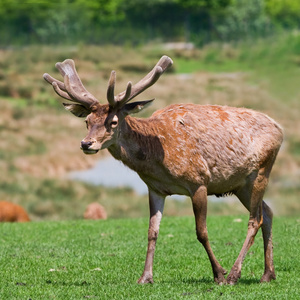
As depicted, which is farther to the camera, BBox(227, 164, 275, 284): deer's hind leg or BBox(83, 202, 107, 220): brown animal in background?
BBox(83, 202, 107, 220): brown animal in background

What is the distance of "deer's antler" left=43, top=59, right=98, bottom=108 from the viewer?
9.52 m

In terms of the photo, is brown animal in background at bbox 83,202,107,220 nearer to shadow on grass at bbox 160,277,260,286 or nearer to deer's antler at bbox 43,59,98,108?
shadow on grass at bbox 160,277,260,286

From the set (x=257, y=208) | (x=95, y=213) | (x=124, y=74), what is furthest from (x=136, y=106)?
(x=124, y=74)

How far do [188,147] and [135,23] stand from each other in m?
60.4

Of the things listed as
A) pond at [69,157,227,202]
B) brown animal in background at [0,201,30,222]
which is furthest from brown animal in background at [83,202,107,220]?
pond at [69,157,227,202]

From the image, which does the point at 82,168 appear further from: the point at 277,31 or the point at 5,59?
the point at 277,31

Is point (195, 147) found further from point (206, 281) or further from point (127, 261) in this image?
point (127, 261)

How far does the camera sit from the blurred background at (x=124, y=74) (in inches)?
1676

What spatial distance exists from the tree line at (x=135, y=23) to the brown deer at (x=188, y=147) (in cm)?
5603

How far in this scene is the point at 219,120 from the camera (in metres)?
10.2

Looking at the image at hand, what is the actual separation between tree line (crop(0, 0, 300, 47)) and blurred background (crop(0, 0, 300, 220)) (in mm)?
109


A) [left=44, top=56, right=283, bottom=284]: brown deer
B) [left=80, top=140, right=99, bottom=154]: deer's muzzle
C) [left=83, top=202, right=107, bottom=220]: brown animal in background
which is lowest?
[left=83, top=202, right=107, bottom=220]: brown animal in background

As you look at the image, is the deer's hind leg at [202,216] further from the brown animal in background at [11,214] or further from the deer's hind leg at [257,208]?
the brown animal in background at [11,214]

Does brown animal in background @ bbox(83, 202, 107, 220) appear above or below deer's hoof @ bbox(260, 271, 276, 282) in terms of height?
below
